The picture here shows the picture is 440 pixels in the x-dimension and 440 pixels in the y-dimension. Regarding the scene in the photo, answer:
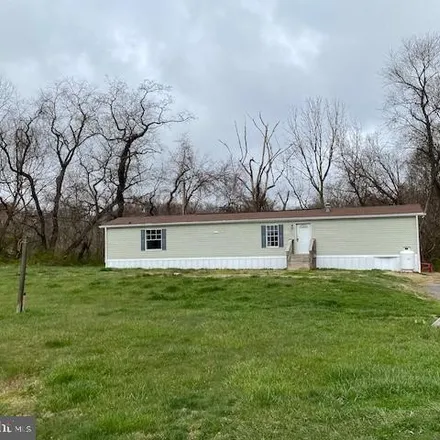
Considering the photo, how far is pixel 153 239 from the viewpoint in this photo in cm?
2445

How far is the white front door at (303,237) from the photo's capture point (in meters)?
22.5

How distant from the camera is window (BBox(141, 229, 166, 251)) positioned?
24312 mm

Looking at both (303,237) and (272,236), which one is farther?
(272,236)

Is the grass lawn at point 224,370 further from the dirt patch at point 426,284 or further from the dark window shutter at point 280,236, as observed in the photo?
the dark window shutter at point 280,236

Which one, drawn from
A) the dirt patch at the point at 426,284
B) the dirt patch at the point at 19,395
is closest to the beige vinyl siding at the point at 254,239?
the dirt patch at the point at 426,284

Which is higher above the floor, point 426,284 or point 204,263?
point 204,263

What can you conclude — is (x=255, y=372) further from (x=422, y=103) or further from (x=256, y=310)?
(x=422, y=103)

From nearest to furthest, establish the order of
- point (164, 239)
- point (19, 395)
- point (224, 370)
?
point (19, 395) → point (224, 370) → point (164, 239)

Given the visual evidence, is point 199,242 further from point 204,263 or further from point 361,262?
point 361,262

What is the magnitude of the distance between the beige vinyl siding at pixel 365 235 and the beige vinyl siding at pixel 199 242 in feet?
6.83

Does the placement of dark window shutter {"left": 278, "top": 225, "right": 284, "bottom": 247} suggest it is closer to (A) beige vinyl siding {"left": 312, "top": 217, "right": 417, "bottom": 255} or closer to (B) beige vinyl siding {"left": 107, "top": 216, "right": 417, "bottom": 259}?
(B) beige vinyl siding {"left": 107, "top": 216, "right": 417, "bottom": 259}

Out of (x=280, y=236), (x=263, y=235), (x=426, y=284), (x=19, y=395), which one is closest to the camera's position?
(x=19, y=395)

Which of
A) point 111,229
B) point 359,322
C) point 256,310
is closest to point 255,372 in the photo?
point 359,322

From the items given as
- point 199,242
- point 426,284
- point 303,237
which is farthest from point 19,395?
point 199,242
